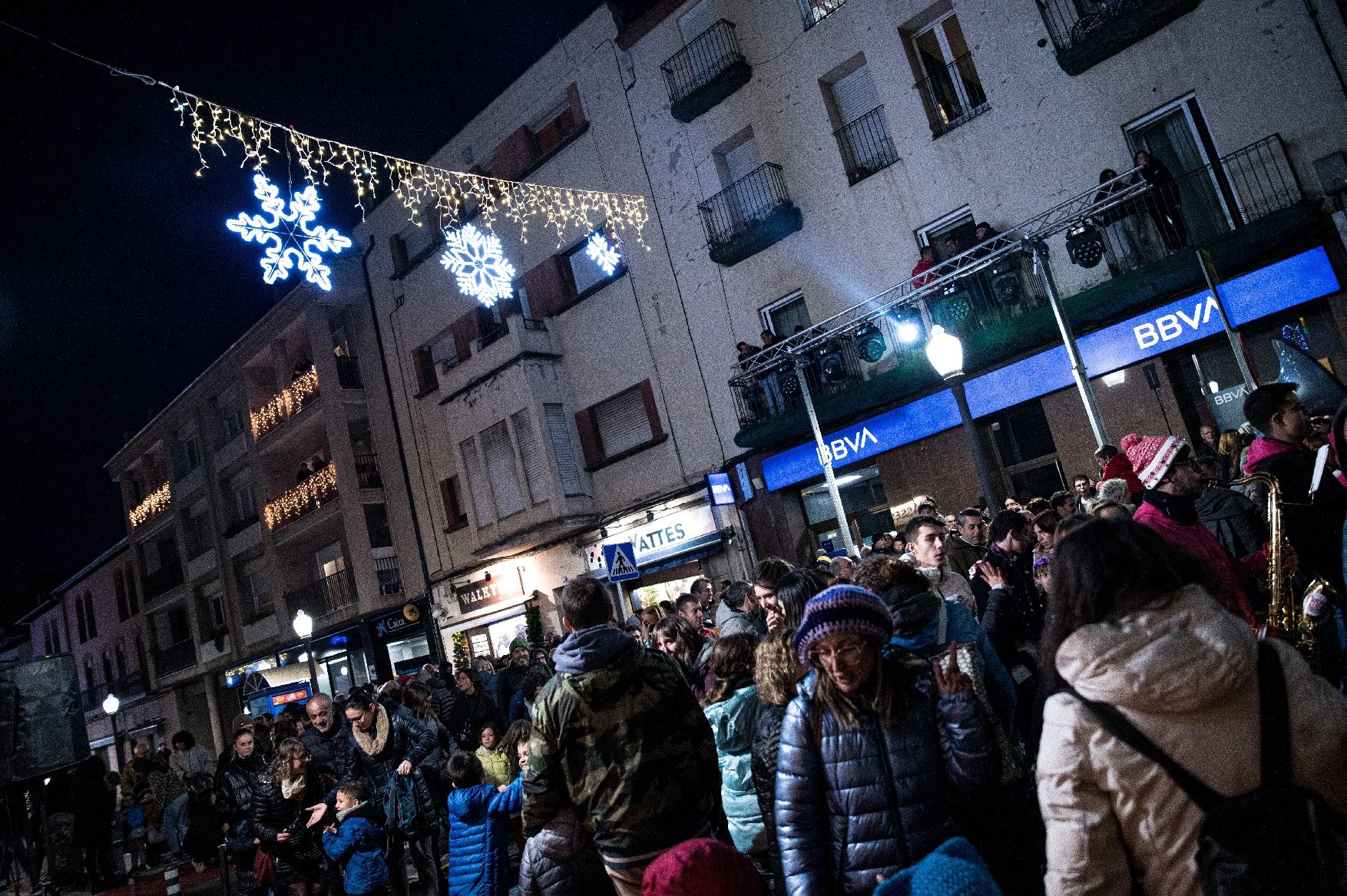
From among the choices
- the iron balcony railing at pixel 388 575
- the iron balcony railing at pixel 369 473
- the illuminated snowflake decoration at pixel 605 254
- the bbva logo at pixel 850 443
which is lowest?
the bbva logo at pixel 850 443

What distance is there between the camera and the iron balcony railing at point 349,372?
25.8 metres

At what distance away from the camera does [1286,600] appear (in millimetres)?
3818

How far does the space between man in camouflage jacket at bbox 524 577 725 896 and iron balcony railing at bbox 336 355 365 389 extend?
23.9 meters

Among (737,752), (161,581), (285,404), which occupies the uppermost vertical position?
(285,404)

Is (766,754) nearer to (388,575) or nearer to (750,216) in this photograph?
(750,216)

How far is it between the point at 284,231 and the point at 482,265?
10620 mm

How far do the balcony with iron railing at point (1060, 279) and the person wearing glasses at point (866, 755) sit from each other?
396 inches

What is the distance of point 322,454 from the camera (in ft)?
91.1

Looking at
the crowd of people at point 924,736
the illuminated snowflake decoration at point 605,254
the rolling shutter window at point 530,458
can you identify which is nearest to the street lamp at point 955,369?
the crowd of people at point 924,736

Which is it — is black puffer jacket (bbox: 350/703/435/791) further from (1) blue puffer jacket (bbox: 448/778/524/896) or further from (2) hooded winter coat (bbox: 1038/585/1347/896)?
(2) hooded winter coat (bbox: 1038/585/1347/896)

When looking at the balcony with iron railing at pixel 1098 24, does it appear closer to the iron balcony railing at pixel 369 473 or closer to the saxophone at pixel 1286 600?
the saxophone at pixel 1286 600

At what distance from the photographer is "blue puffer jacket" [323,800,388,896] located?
620 centimetres

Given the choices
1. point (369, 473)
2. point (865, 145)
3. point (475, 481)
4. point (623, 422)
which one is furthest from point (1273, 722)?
point (369, 473)

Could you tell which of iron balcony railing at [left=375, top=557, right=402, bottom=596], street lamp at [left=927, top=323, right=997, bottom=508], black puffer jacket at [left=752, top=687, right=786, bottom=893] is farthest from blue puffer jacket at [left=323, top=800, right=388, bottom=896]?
iron balcony railing at [left=375, top=557, right=402, bottom=596]
